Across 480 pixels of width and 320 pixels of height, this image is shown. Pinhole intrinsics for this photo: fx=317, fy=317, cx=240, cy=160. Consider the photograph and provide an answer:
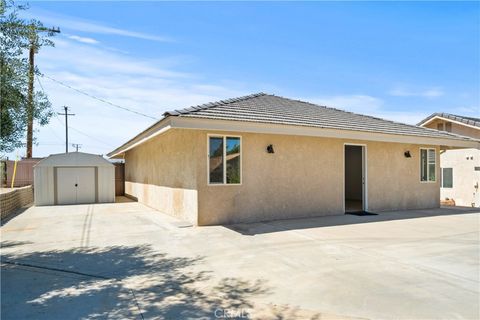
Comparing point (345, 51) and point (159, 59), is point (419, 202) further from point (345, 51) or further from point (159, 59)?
point (159, 59)

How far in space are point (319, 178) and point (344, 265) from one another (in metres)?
5.55

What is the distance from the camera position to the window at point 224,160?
29.4 ft

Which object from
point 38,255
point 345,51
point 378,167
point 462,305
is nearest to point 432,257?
point 462,305

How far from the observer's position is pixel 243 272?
507cm

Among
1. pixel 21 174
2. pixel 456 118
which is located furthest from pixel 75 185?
pixel 456 118

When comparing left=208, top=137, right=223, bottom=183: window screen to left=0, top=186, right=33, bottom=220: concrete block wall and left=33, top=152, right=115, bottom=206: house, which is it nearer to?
left=0, top=186, right=33, bottom=220: concrete block wall

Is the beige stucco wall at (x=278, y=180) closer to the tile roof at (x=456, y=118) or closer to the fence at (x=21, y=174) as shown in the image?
the tile roof at (x=456, y=118)

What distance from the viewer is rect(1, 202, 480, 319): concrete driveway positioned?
148 inches

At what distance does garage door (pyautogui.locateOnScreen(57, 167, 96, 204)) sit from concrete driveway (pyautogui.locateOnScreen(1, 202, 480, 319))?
26.8 ft

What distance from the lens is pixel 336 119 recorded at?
1164 cm

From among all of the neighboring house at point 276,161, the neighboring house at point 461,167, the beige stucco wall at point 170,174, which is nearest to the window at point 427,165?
the neighboring house at point 276,161

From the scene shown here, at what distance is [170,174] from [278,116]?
174 inches

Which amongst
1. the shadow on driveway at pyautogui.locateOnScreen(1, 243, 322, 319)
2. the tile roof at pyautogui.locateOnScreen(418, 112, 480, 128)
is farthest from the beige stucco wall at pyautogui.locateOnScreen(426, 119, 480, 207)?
the shadow on driveway at pyautogui.locateOnScreen(1, 243, 322, 319)

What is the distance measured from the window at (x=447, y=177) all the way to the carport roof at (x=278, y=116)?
23.5ft
